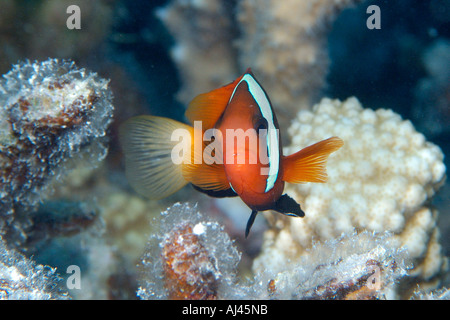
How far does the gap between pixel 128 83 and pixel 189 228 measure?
5.51ft

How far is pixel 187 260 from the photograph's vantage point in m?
1.37

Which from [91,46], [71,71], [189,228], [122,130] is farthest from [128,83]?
[189,228]

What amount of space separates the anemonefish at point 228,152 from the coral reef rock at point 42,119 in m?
0.33

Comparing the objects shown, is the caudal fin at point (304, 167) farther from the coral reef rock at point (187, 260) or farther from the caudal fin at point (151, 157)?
the caudal fin at point (151, 157)

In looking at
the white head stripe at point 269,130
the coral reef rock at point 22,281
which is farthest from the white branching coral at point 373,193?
the coral reef rock at point 22,281

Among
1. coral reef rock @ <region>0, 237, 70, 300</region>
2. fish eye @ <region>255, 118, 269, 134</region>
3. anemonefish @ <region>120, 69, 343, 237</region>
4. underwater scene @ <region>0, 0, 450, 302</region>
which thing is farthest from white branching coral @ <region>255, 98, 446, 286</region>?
coral reef rock @ <region>0, 237, 70, 300</region>

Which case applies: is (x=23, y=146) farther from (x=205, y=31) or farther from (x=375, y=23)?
(x=375, y=23)

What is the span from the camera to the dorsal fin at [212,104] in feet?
5.56

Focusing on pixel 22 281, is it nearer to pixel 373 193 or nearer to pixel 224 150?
pixel 224 150

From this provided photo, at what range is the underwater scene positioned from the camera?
143 centimetres

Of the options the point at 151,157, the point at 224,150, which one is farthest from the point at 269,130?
the point at 151,157

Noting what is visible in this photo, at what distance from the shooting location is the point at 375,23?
268 cm

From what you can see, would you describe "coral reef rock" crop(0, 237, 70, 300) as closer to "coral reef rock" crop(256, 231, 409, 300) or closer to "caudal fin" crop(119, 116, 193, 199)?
"caudal fin" crop(119, 116, 193, 199)

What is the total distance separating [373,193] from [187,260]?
140 cm
